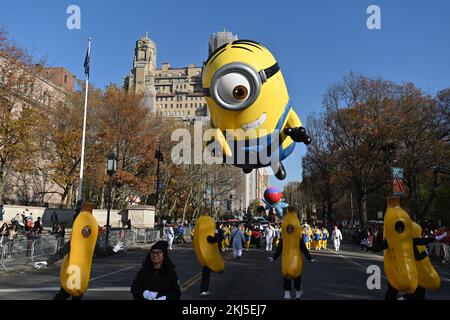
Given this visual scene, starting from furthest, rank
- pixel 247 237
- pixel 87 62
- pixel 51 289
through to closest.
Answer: pixel 247 237
pixel 87 62
pixel 51 289

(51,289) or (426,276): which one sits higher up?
(426,276)

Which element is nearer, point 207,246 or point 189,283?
point 207,246

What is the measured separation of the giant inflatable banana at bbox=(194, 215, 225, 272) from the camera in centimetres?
861

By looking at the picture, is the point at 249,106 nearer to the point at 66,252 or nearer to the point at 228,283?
the point at 66,252

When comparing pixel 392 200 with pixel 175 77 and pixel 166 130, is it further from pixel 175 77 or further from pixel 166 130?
pixel 175 77

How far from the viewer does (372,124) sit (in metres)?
34.7

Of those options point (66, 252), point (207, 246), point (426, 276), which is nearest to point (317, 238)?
point (207, 246)

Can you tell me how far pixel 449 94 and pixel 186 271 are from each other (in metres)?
33.7

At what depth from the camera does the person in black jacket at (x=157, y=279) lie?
4879 millimetres

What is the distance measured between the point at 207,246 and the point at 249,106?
3.77 metres

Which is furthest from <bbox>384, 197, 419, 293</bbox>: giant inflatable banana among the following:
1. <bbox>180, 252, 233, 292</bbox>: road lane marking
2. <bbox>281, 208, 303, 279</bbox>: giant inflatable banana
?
<bbox>180, 252, 233, 292</bbox>: road lane marking

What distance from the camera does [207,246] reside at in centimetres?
864

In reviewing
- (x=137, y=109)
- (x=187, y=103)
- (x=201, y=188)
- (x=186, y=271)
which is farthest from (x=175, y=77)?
(x=186, y=271)

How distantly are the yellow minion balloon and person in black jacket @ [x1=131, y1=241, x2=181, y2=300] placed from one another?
1.93 metres
